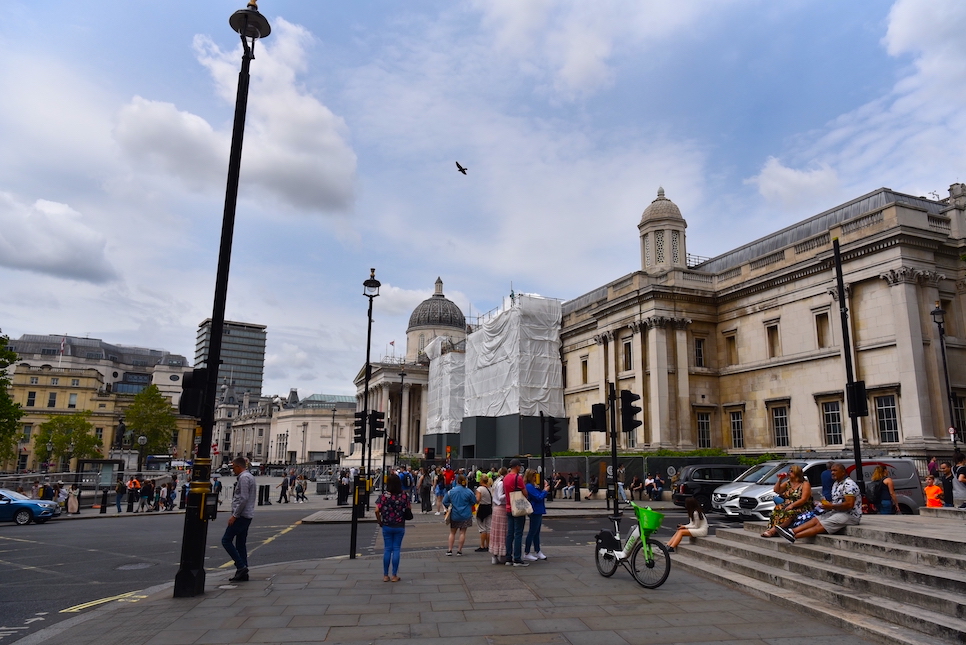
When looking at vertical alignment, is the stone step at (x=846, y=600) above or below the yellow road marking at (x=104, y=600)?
above

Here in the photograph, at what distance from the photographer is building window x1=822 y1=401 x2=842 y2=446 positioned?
31875 mm

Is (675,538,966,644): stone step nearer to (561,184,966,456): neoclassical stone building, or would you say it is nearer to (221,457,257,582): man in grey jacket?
(221,457,257,582): man in grey jacket

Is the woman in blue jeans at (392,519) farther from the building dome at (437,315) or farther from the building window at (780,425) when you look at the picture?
the building dome at (437,315)

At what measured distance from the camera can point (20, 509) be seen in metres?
24.6

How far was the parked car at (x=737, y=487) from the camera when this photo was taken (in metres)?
19.4

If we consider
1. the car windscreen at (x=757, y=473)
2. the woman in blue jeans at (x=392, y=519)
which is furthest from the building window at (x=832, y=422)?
the woman in blue jeans at (x=392, y=519)

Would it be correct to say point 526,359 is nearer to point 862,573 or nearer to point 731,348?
point 731,348

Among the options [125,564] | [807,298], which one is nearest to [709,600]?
[125,564]

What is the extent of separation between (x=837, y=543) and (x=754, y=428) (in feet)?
96.7

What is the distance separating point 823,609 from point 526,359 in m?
41.5

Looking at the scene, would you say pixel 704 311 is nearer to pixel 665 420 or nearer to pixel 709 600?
pixel 665 420

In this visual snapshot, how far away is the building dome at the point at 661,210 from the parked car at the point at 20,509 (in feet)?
123

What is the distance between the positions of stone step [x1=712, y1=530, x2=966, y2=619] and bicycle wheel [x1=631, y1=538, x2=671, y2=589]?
1969 mm

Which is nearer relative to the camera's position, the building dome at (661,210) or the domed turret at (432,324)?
the building dome at (661,210)
